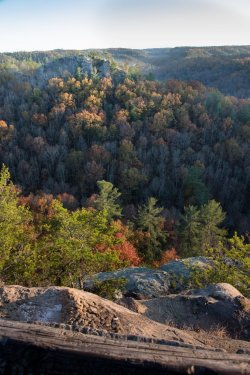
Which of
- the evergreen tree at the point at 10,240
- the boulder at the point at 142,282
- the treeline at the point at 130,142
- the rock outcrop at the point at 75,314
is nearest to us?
the rock outcrop at the point at 75,314

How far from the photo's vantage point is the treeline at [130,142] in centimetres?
6512

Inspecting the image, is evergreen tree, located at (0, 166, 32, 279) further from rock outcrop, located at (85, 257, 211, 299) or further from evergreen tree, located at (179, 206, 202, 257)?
evergreen tree, located at (179, 206, 202, 257)

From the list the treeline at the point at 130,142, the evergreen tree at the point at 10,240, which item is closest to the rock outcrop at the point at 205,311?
the evergreen tree at the point at 10,240

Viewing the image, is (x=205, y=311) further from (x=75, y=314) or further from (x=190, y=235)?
(x=190, y=235)

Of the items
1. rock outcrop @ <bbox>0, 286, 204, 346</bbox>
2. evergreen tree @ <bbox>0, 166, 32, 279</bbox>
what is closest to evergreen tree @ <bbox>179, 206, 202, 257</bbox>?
evergreen tree @ <bbox>0, 166, 32, 279</bbox>

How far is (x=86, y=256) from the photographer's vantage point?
1366 cm

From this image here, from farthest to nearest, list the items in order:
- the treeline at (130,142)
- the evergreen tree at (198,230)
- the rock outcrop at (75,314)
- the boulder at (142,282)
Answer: the treeline at (130,142), the evergreen tree at (198,230), the boulder at (142,282), the rock outcrop at (75,314)

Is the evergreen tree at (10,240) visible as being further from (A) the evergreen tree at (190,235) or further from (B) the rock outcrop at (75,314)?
(A) the evergreen tree at (190,235)

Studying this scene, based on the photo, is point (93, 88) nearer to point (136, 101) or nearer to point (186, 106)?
point (136, 101)

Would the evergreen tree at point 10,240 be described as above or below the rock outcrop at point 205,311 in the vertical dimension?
above

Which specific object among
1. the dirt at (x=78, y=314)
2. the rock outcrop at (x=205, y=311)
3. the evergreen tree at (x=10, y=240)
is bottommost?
the rock outcrop at (x=205, y=311)

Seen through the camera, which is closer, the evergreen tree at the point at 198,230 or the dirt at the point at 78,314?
the dirt at the point at 78,314

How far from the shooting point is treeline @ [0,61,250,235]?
6512cm

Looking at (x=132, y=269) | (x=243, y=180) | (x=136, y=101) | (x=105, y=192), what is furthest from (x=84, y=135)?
(x=132, y=269)
